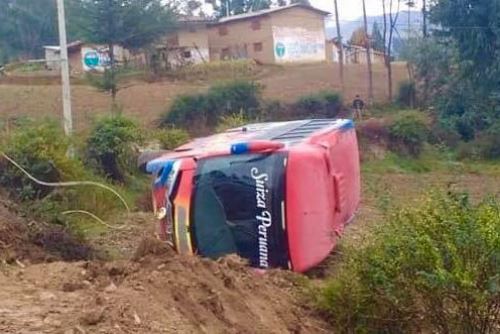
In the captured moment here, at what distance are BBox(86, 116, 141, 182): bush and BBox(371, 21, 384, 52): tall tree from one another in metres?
36.4

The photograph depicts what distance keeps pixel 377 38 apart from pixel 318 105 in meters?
25.4

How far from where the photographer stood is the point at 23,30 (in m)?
63.2

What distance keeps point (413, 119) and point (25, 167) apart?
58.2 feet

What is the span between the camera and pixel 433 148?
107 feet

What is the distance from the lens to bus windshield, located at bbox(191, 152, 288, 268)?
31.9ft

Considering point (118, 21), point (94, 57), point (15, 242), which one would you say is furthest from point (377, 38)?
point (15, 242)

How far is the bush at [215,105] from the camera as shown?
Answer: 3406 centimetres

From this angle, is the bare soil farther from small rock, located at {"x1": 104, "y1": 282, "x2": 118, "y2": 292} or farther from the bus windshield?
small rock, located at {"x1": 104, "y1": 282, "x2": 118, "y2": 292}

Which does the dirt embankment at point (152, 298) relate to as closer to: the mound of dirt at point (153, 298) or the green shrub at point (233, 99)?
the mound of dirt at point (153, 298)

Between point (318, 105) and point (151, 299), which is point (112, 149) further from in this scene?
point (318, 105)

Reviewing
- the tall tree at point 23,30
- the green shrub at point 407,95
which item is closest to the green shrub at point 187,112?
the green shrub at point 407,95

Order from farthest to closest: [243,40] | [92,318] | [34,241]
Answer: [243,40], [34,241], [92,318]

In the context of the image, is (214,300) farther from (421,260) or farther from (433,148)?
(433,148)

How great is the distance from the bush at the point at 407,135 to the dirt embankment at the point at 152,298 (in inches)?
889
